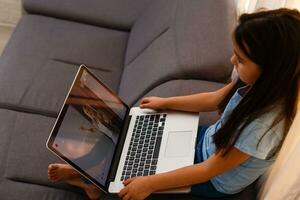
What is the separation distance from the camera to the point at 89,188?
116cm

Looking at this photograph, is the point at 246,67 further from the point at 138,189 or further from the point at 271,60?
the point at 138,189

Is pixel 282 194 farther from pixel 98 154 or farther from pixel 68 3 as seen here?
pixel 68 3

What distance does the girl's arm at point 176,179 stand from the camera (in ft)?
3.26

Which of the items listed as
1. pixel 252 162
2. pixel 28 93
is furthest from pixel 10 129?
pixel 252 162

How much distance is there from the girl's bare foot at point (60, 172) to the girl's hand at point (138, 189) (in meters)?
0.21

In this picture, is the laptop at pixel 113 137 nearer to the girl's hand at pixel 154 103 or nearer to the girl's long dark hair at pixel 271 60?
the girl's hand at pixel 154 103

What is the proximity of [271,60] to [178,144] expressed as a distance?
0.46 meters

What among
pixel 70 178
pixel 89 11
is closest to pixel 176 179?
pixel 70 178

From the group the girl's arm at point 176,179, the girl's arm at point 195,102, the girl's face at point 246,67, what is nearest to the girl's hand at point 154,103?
the girl's arm at point 195,102

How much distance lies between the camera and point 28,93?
1.53 m

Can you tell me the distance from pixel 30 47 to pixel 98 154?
79 centimetres

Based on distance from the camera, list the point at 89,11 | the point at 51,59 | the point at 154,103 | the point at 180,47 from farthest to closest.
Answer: the point at 89,11
the point at 51,59
the point at 180,47
the point at 154,103

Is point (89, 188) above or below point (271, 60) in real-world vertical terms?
below

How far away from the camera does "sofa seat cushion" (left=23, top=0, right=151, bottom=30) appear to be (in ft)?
6.17
